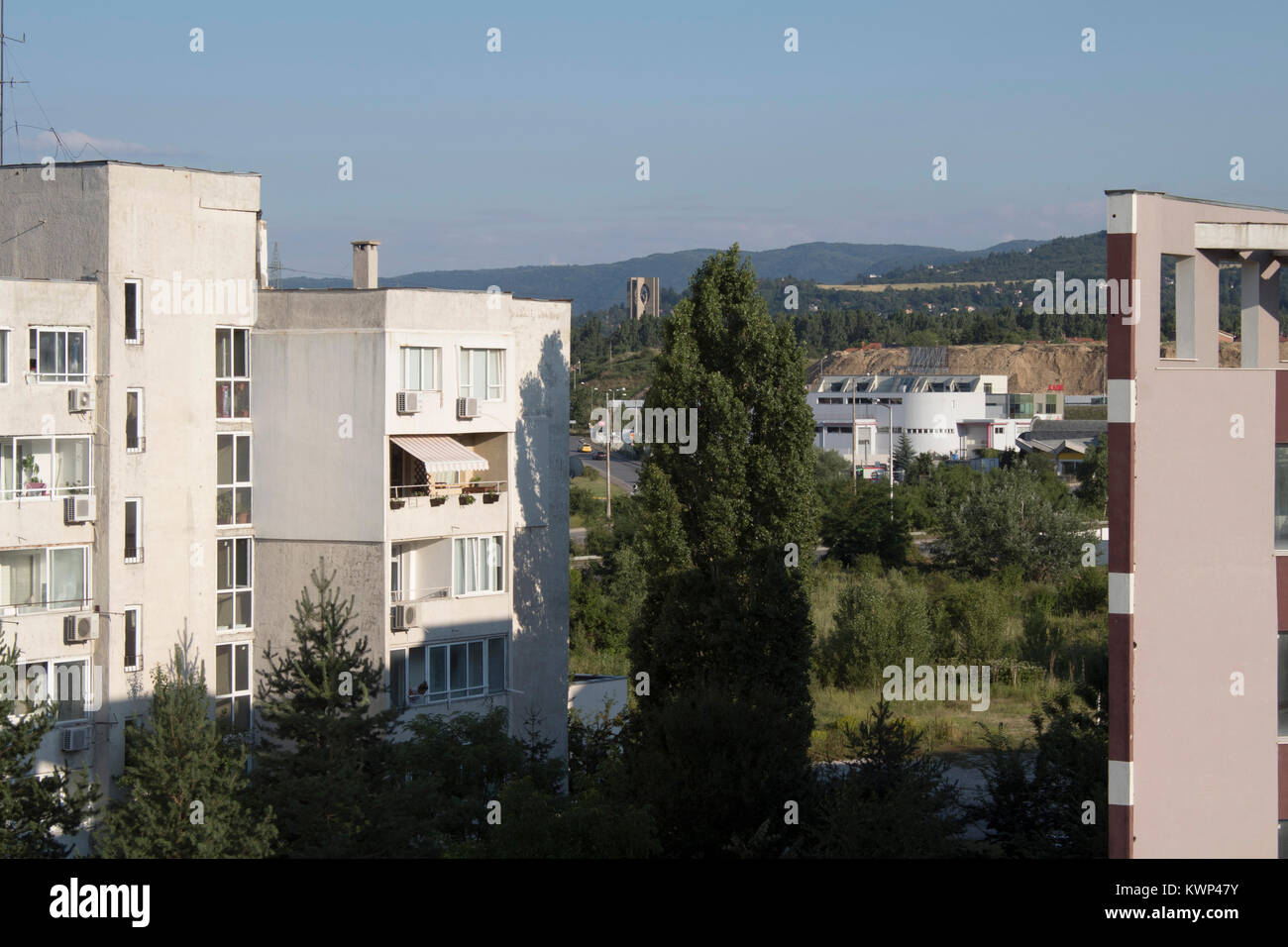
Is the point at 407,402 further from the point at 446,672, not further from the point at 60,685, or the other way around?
the point at 60,685

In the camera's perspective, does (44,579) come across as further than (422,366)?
No

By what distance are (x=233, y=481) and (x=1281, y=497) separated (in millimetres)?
15294

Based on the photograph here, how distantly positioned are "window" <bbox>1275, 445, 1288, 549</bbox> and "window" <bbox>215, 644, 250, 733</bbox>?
15.1m

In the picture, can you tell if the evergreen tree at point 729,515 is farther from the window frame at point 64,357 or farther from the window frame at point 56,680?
the window frame at point 64,357

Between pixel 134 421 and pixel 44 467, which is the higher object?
pixel 134 421

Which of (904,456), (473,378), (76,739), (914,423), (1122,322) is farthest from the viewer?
(914,423)

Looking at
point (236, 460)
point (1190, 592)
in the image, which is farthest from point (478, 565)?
point (1190, 592)

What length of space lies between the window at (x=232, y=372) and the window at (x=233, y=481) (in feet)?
1.36

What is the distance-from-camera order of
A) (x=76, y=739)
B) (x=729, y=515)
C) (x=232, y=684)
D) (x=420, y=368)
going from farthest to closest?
(x=729, y=515), (x=420, y=368), (x=232, y=684), (x=76, y=739)

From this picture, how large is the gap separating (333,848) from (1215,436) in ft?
34.6

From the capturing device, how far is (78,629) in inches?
746

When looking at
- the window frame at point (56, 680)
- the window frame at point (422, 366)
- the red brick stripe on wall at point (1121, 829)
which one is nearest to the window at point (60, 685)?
the window frame at point (56, 680)
